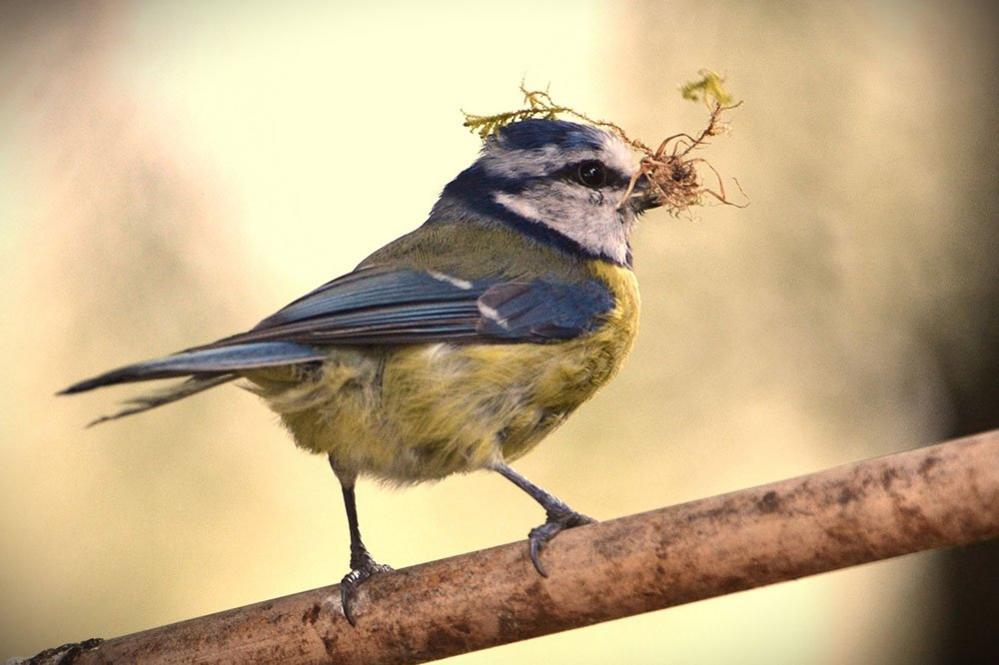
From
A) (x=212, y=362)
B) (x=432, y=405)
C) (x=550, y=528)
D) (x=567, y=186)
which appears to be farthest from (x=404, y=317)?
(x=567, y=186)

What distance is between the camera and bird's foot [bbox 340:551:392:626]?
2.07 m

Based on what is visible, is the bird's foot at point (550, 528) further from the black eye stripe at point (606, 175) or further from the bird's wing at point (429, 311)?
the black eye stripe at point (606, 175)

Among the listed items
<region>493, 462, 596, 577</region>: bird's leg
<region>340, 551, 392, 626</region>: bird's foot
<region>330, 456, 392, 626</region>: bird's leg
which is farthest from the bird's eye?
<region>340, 551, 392, 626</region>: bird's foot

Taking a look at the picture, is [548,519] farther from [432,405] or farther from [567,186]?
[567,186]

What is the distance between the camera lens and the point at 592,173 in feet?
9.31

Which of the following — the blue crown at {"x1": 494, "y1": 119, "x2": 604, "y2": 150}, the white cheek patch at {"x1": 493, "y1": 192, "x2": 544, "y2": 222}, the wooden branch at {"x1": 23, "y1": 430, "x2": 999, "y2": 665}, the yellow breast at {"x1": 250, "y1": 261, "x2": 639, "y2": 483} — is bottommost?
the wooden branch at {"x1": 23, "y1": 430, "x2": 999, "y2": 665}

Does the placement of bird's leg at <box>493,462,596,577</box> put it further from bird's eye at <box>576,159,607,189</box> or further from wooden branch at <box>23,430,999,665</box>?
bird's eye at <box>576,159,607,189</box>

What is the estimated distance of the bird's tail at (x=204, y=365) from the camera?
1951 millimetres

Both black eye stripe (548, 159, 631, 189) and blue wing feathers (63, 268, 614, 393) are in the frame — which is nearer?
blue wing feathers (63, 268, 614, 393)

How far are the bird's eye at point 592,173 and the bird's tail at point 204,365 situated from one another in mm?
827

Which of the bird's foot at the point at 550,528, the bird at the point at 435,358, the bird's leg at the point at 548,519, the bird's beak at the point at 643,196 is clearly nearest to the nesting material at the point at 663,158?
the bird's beak at the point at 643,196

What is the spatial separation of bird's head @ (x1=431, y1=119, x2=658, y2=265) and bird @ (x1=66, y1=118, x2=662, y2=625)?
3 centimetres

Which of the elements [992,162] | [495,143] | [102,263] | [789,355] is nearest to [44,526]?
[102,263]

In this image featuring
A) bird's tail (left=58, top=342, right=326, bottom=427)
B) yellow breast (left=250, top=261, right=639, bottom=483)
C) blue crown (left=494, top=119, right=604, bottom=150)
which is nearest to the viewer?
bird's tail (left=58, top=342, right=326, bottom=427)
